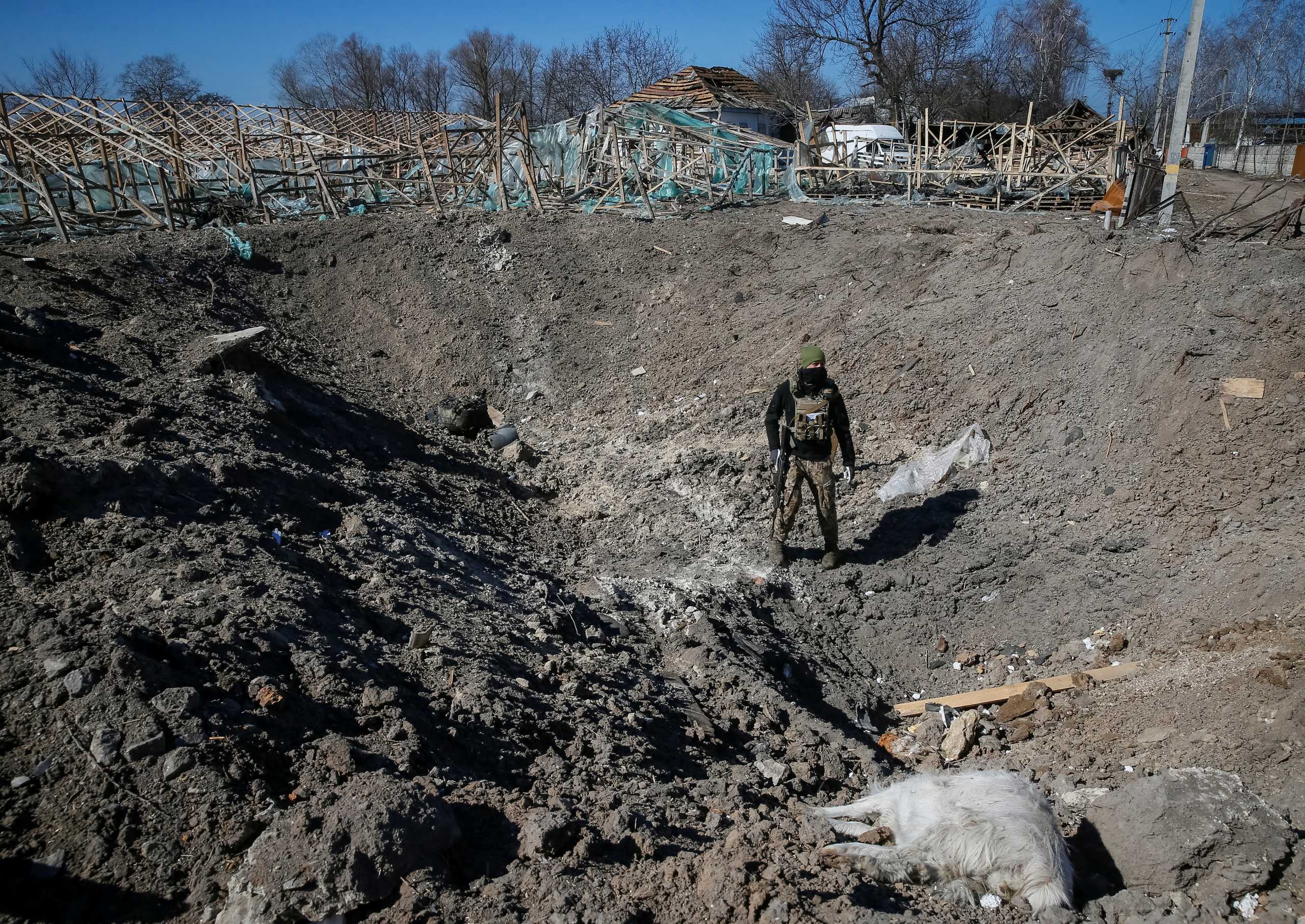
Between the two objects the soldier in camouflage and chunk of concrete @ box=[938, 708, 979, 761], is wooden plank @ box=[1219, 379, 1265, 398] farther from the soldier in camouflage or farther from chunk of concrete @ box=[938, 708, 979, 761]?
chunk of concrete @ box=[938, 708, 979, 761]

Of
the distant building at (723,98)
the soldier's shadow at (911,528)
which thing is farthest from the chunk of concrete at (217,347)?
the distant building at (723,98)

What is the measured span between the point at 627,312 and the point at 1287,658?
871cm

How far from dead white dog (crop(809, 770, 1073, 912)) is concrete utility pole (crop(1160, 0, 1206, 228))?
32.6 ft

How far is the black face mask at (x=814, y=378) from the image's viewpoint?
6023 mm

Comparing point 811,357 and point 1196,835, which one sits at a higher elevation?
point 811,357

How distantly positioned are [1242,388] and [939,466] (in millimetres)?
2388

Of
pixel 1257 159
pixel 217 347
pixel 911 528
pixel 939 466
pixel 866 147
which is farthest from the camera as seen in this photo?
pixel 1257 159

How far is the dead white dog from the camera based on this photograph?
3146 millimetres

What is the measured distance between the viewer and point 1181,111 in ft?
35.6

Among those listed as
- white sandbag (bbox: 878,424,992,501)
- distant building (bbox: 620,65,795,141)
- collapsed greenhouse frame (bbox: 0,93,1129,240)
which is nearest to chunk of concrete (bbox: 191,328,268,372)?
collapsed greenhouse frame (bbox: 0,93,1129,240)

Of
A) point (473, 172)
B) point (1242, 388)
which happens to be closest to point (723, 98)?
point (473, 172)

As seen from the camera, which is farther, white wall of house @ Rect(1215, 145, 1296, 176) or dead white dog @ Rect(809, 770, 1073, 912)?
white wall of house @ Rect(1215, 145, 1296, 176)

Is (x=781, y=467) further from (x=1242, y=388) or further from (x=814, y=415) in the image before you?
(x=1242, y=388)

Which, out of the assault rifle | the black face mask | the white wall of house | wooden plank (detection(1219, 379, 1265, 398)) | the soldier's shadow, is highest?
the white wall of house
